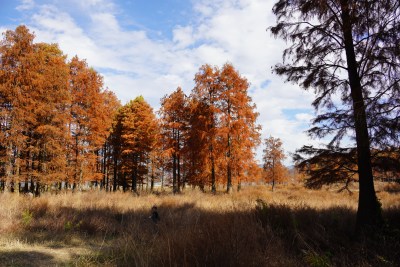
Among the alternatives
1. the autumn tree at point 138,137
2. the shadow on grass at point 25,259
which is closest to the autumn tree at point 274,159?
the autumn tree at point 138,137

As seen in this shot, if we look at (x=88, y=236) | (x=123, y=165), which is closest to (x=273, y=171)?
(x=123, y=165)

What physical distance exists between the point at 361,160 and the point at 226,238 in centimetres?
514

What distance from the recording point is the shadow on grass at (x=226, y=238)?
364 cm

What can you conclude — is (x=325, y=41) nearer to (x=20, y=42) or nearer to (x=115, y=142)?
(x=20, y=42)

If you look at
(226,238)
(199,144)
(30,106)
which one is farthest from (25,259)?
(199,144)

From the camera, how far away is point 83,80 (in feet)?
76.3

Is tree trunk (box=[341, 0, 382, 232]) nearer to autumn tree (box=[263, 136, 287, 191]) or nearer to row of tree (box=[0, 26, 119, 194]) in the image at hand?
row of tree (box=[0, 26, 119, 194])

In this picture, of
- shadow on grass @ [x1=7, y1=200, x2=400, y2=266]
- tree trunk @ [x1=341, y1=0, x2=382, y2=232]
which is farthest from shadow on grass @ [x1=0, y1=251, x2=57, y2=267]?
tree trunk @ [x1=341, y1=0, x2=382, y2=232]

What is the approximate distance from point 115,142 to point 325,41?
2982 centimetres

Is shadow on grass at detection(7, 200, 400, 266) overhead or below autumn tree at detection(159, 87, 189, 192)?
below

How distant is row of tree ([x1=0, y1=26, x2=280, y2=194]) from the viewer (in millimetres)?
17891

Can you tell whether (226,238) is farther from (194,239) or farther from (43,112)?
(43,112)

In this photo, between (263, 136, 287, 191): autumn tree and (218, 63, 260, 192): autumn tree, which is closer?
(218, 63, 260, 192): autumn tree

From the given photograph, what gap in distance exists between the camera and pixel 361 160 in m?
7.16
